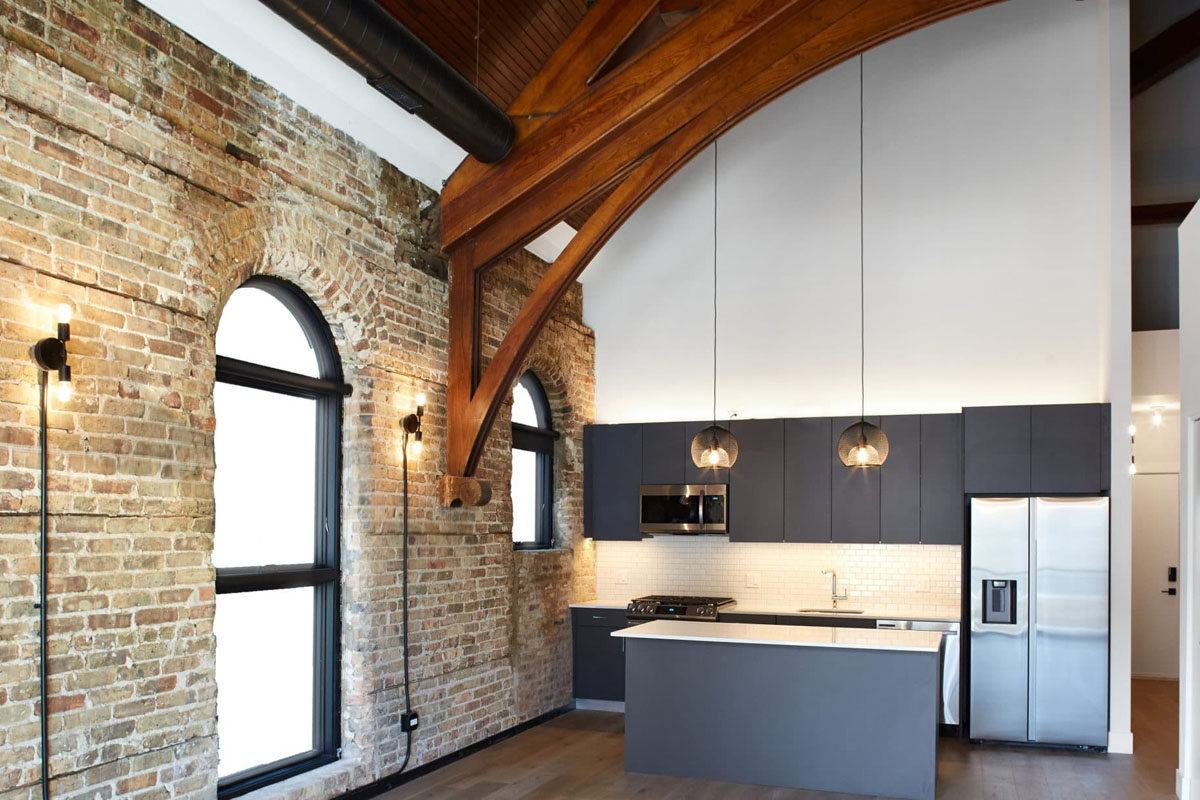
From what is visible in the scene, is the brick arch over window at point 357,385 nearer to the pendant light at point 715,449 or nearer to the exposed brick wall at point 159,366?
the exposed brick wall at point 159,366

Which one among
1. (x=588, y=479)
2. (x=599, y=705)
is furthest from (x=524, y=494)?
(x=599, y=705)

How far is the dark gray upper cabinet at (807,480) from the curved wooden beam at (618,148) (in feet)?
9.16

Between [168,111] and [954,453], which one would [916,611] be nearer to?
[954,453]

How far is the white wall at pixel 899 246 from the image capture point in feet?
26.3

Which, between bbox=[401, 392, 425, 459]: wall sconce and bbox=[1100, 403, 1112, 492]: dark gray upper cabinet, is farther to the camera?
bbox=[1100, 403, 1112, 492]: dark gray upper cabinet

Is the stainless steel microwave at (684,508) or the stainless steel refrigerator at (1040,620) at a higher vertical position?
the stainless steel microwave at (684,508)

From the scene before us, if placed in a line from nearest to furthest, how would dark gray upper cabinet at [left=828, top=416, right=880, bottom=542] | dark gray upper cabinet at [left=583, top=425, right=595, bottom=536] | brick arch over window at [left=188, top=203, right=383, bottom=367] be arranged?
brick arch over window at [left=188, top=203, right=383, bottom=367] < dark gray upper cabinet at [left=828, top=416, right=880, bottom=542] < dark gray upper cabinet at [left=583, top=425, right=595, bottom=536]

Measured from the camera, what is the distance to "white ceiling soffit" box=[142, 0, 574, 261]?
4.64m

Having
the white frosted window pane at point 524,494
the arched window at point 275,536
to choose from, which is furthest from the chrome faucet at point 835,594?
the arched window at point 275,536

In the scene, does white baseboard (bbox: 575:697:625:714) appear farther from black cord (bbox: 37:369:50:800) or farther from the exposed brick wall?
black cord (bbox: 37:369:50:800)

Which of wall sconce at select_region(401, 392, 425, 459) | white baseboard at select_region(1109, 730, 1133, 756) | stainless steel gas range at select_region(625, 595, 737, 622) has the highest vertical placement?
wall sconce at select_region(401, 392, 425, 459)

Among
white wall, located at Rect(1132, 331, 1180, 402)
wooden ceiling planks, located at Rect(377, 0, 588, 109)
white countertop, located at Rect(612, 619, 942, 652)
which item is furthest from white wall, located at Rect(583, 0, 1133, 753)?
white wall, located at Rect(1132, 331, 1180, 402)

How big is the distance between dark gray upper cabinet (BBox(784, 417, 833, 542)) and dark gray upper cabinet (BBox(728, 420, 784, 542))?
0.20 ft

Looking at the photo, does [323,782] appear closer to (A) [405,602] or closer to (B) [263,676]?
(B) [263,676]
